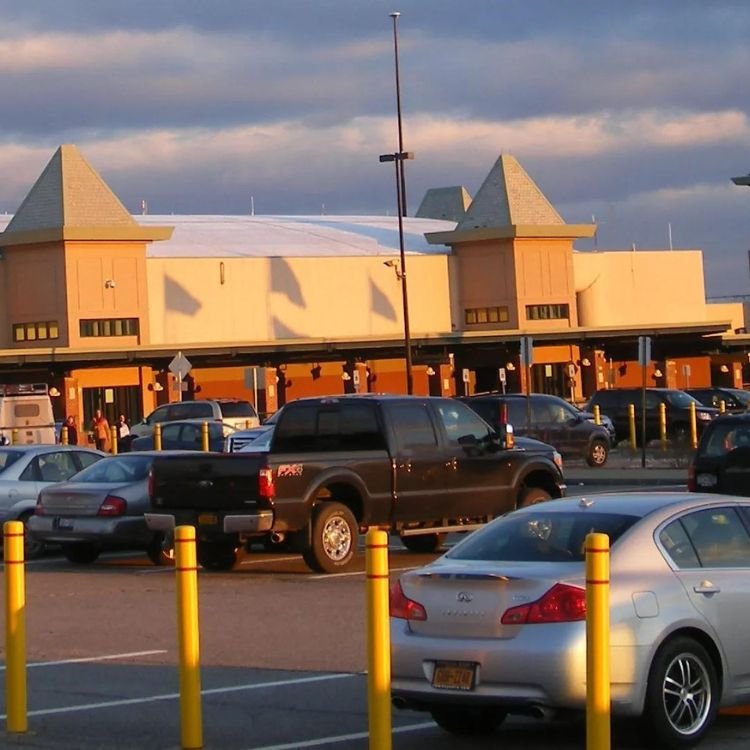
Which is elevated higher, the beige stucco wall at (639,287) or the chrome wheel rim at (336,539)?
the beige stucco wall at (639,287)

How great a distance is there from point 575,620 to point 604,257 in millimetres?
74567

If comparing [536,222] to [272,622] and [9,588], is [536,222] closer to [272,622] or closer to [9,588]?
[272,622]

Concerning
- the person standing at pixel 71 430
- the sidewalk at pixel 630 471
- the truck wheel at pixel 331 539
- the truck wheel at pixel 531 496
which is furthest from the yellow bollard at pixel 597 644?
the person standing at pixel 71 430

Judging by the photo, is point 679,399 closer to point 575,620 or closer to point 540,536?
point 540,536

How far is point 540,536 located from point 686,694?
4.22 ft

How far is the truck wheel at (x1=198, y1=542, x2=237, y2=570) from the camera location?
2097 centimetres

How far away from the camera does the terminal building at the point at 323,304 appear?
6512 centimetres

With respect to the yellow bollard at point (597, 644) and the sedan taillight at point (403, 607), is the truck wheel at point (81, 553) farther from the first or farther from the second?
the yellow bollard at point (597, 644)

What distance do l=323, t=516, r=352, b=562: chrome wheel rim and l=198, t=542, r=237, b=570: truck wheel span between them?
1.46 meters

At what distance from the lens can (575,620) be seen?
A: 896 cm

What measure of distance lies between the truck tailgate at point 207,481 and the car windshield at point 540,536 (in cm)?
949

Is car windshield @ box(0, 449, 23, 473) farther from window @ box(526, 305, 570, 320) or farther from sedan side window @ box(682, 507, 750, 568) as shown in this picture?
window @ box(526, 305, 570, 320)

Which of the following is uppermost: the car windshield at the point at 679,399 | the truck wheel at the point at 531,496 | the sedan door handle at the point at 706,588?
the car windshield at the point at 679,399

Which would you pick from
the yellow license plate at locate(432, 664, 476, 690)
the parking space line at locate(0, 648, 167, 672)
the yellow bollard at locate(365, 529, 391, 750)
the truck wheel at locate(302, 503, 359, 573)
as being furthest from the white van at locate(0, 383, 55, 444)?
the yellow bollard at locate(365, 529, 391, 750)
